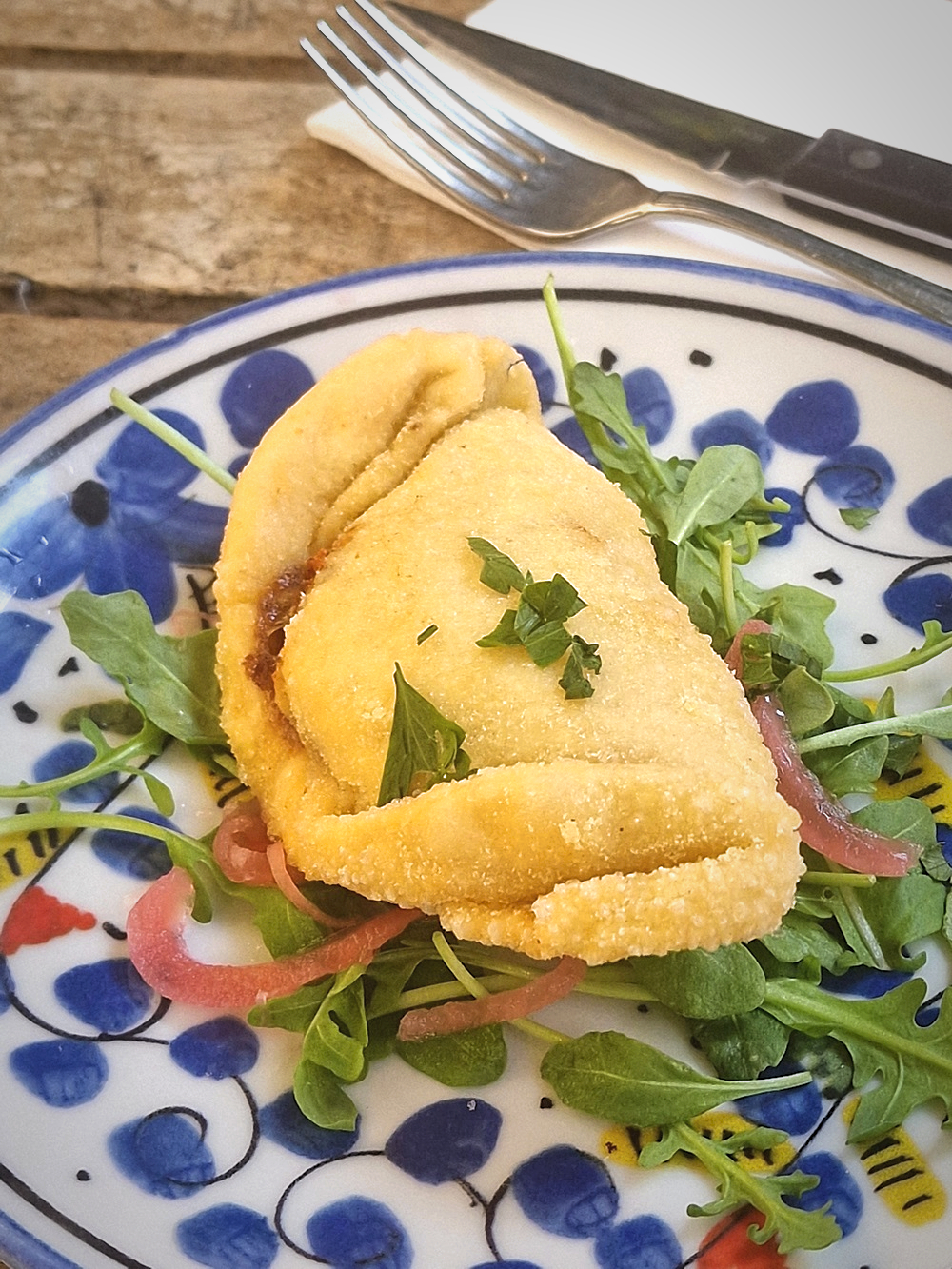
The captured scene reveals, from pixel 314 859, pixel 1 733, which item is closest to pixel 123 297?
pixel 1 733

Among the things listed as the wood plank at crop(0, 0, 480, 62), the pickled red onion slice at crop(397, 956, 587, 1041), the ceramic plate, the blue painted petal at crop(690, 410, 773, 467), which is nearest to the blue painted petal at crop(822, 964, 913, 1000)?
the ceramic plate

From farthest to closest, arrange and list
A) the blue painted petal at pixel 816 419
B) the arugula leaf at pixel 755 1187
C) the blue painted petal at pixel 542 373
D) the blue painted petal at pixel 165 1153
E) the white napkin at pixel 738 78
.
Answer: the white napkin at pixel 738 78
the blue painted petal at pixel 542 373
the blue painted petal at pixel 816 419
the blue painted petal at pixel 165 1153
the arugula leaf at pixel 755 1187

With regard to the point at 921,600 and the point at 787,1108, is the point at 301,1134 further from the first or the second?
the point at 921,600

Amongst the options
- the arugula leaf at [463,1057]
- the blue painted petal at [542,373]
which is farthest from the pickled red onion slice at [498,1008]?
the blue painted petal at [542,373]

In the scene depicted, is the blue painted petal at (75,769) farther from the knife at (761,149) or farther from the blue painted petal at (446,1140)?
the knife at (761,149)

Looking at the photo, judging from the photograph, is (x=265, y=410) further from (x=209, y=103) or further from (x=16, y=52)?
(x=16, y=52)

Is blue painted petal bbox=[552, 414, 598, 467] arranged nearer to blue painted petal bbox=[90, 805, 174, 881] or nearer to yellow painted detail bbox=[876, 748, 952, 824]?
yellow painted detail bbox=[876, 748, 952, 824]

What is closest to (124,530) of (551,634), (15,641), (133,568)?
(133,568)
